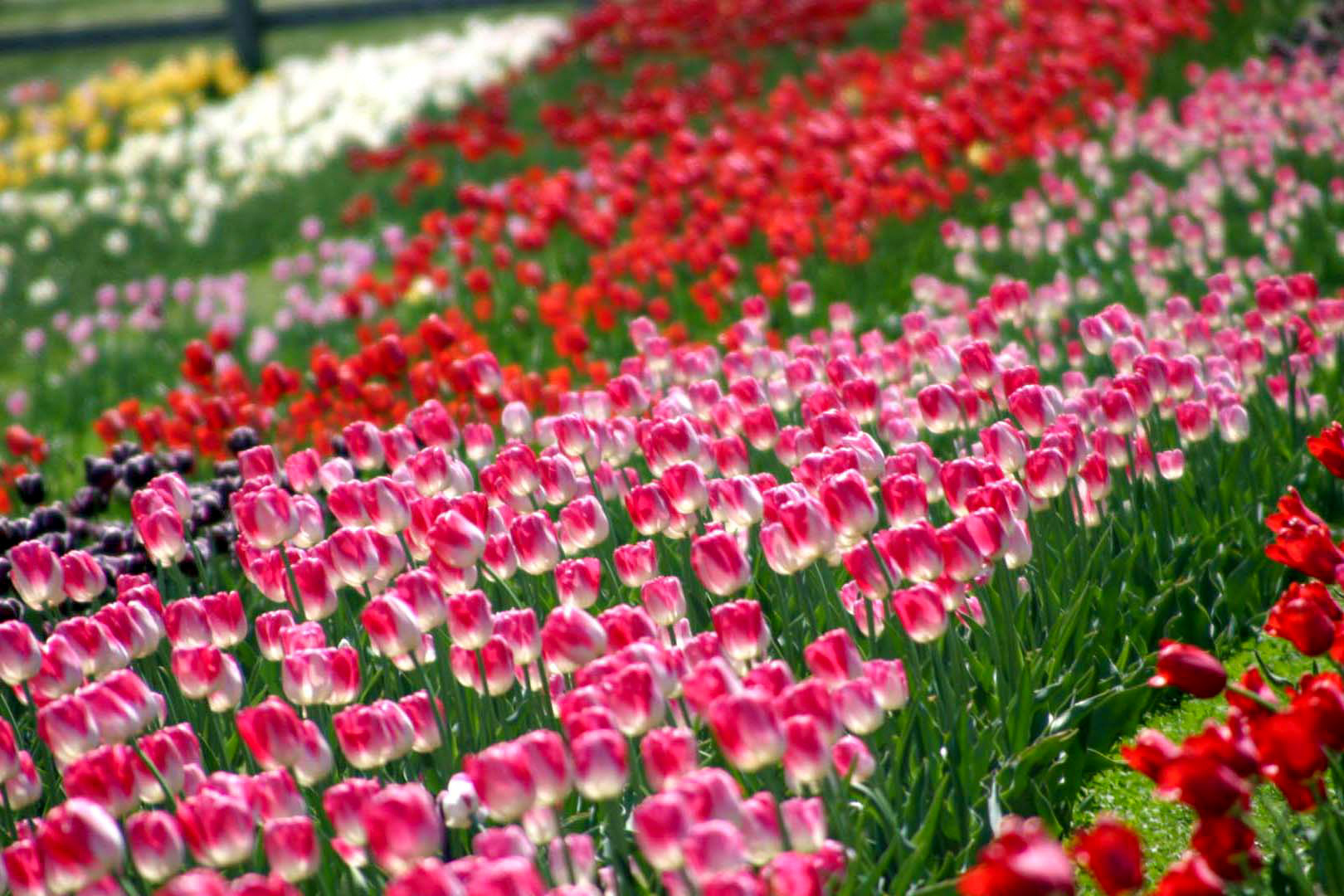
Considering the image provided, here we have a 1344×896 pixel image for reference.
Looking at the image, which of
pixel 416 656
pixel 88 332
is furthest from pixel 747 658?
pixel 88 332

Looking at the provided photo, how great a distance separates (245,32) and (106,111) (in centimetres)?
169

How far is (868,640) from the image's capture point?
252 centimetres

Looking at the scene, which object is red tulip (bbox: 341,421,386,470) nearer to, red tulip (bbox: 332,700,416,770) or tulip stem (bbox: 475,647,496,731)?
tulip stem (bbox: 475,647,496,731)

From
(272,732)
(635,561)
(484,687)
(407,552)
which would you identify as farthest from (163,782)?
(407,552)

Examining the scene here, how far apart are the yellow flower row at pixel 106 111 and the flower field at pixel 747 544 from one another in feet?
17.0

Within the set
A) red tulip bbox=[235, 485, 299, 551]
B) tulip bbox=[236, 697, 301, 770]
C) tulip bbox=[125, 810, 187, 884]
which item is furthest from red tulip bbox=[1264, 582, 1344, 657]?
red tulip bbox=[235, 485, 299, 551]

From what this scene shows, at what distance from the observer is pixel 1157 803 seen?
99.9 inches

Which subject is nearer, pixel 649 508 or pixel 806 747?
pixel 806 747

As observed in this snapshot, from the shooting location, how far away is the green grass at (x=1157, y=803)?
7.89 feet

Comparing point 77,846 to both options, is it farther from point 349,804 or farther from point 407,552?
point 407,552

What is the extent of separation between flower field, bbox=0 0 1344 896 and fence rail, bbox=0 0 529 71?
6.58 m

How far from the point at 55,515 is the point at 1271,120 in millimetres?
5246

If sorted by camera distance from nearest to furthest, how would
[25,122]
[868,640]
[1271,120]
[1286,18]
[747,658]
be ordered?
[747,658] → [868,640] → [1271,120] → [1286,18] → [25,122]

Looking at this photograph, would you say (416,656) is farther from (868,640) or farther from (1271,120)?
(1271,120)
